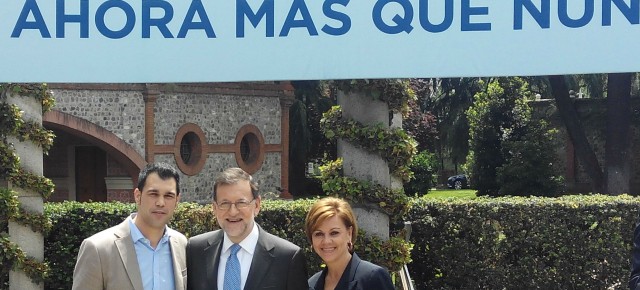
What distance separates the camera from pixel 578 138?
21719 millimetres

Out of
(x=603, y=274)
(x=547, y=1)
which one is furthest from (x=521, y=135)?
(x=547, y=1)

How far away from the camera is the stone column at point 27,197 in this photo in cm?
636

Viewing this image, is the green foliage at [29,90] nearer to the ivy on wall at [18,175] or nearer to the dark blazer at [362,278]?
the ivy on wall at [18,175]

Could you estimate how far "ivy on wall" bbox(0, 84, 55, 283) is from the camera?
6.28m

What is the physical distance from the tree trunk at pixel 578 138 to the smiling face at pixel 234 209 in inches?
775

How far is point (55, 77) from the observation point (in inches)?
158

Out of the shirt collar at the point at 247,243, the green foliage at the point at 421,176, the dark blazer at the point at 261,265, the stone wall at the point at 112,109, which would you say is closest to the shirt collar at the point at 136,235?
the dark blazer at the point at 261,265

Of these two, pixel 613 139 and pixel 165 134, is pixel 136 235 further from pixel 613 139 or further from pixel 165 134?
pixel 613 139

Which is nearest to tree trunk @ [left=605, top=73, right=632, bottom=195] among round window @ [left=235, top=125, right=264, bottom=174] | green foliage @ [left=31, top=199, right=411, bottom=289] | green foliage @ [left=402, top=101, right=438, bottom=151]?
green foliage @ [left=402, top=101, right=438, bottom=151]

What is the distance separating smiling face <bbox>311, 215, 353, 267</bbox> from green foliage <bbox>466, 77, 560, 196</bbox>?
19.2 meters

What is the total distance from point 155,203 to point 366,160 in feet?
6.55

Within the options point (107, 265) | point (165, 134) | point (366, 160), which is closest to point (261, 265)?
point (107, 265)

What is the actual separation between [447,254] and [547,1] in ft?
12.4

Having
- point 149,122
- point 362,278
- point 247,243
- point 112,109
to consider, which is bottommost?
point 362,278
